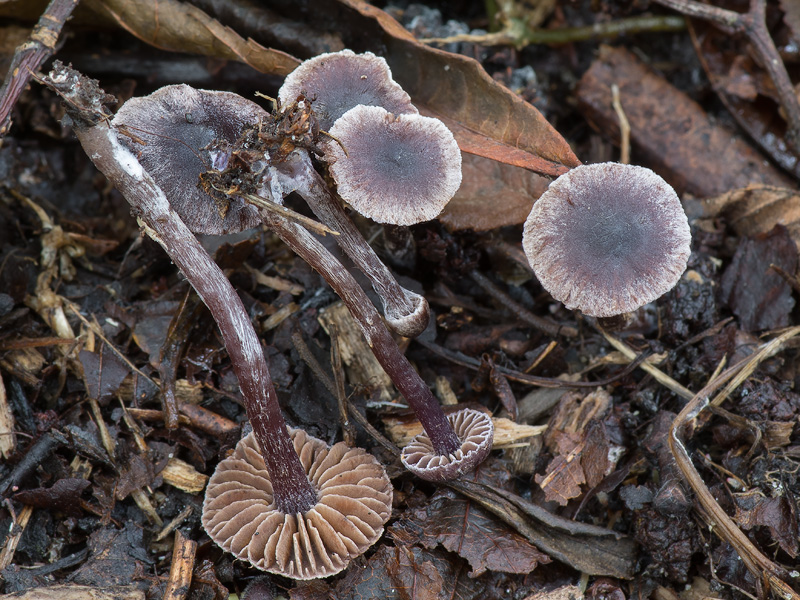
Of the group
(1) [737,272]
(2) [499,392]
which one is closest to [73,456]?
(2) [499,392]

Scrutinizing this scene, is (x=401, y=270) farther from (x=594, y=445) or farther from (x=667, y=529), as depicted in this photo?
(x=667, y=529)

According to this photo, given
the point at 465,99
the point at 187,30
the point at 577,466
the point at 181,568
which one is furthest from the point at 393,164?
the point at 181,568

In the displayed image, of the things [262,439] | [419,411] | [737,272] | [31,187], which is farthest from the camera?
[31,187]

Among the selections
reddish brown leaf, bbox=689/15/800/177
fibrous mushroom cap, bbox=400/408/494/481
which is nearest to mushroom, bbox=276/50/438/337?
fibrous mushroom cap, bbox=400/408/494/481

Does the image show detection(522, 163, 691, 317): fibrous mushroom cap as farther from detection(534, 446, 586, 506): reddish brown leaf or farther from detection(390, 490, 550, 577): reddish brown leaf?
detection(390, 490, 550, 577): reddish brown leaf

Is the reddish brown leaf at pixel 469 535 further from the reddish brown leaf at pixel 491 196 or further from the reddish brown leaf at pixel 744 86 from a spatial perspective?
the reddish brown leaf at pixel 744 86

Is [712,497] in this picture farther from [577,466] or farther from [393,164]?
[393,164]

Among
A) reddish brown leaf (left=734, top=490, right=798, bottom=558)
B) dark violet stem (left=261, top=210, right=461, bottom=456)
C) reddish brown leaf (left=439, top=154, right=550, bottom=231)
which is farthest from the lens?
reddish brown leaf (left=439, top=154, right=550, bottom=231)

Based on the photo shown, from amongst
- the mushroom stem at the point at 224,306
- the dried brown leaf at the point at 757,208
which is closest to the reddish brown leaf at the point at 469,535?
the mushroom stem at the point at 224,306
